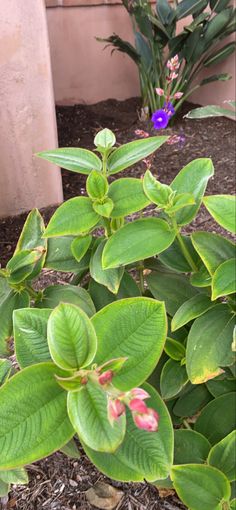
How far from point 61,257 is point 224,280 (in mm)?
311

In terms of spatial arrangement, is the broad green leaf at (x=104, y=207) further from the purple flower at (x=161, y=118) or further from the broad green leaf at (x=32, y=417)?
the purple flower at (x=161, y=118)

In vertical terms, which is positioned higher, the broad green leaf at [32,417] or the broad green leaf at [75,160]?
the broad green leaf at [75,160]

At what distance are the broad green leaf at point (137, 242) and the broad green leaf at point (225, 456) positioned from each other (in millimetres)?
328

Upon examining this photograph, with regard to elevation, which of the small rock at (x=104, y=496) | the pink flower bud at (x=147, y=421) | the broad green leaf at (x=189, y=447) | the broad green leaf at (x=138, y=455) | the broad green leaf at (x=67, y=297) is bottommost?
the small rock at (x=104, y=496)

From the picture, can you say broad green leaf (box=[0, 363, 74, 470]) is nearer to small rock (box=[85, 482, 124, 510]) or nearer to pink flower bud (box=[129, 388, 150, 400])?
pink flower bud (box=[129, 388, 150, 400])

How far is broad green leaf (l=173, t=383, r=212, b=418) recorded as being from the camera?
3.04 feet

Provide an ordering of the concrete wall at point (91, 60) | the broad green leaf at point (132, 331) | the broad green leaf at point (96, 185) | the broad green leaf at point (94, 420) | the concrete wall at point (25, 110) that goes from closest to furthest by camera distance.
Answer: the broad green leaf at point (94, 420) < the broad green leaf at point (132, 331) < the broad green leaf at point (96, 185) < the concrete wall at point (25, 110) < the concrete wall at point (91, 60)

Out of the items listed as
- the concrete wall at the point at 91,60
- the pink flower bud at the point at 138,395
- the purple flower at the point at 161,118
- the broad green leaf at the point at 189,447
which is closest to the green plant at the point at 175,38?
the concrete wall at the point at 91,60

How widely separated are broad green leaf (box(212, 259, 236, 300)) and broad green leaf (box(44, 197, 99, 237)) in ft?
0.72

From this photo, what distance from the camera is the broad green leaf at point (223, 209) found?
2.22ft

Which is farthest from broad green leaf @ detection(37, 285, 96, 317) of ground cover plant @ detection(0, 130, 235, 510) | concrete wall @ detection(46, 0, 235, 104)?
concrete wall @ detection(46, 0, 235, 104)

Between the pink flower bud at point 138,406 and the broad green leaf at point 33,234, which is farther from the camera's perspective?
the broad green leaf at point 33,234

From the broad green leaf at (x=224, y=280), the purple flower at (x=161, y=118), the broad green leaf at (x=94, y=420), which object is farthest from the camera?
the purple flower at (x=161, y=118)

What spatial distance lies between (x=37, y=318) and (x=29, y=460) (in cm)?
18
